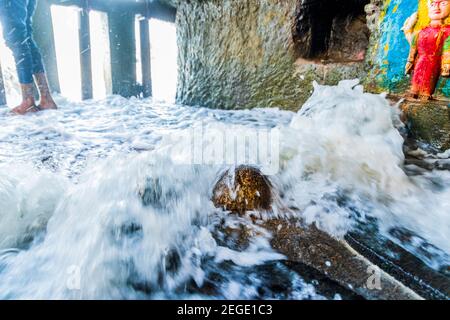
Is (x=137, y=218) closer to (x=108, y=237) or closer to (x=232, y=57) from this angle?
(x=108, y=237)

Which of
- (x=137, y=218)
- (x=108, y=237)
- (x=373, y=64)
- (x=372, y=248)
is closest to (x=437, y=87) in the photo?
(x=373, y=64)

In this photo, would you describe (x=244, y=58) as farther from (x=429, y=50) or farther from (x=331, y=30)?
(x=429, y=50)

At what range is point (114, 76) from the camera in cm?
655

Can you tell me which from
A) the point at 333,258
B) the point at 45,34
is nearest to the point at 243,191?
the point at 333,258

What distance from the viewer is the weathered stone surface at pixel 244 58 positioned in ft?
13.4

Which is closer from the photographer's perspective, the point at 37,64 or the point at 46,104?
the point at 37,64

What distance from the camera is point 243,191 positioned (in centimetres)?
176

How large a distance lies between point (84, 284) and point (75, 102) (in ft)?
16.5

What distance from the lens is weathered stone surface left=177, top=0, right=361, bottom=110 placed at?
4.08 metres

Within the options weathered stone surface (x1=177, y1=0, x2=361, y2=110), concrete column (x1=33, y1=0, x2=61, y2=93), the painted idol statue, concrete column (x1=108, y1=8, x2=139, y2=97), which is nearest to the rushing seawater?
the painted idol statue

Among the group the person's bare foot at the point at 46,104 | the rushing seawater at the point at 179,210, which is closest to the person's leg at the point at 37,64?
the person's bare foot at the point at 46,104

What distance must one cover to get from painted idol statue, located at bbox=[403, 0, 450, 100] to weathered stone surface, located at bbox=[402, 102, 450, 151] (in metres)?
0.11

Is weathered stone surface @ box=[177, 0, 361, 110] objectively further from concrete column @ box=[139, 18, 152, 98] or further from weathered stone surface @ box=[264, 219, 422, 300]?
weathered stone surface @ box=[264, 219, 422, 300]

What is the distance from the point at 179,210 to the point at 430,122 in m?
2.42
